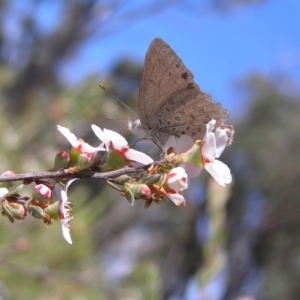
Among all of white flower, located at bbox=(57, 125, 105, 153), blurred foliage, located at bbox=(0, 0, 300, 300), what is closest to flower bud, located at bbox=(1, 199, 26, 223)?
white flower, located at bbox=(57, 125, 105, 153)

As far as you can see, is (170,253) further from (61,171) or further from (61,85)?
(61,171)

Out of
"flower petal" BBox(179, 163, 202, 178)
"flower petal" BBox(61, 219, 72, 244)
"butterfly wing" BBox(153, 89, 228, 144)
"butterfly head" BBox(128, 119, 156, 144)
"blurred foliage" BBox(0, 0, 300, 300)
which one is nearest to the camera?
"flower petal" BBox(61, 219, 72, 244)

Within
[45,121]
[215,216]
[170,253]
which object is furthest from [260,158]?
[215,216]

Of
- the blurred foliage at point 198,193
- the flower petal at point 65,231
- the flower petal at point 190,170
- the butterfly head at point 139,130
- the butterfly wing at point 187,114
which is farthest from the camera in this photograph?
the blurred foliage at point 198,193

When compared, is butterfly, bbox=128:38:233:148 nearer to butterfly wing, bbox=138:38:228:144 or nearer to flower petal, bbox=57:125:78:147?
butterfly wing, bbox=138:38:228:144

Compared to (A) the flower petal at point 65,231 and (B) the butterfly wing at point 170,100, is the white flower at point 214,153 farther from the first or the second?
(A) the flower petal at point 65,231

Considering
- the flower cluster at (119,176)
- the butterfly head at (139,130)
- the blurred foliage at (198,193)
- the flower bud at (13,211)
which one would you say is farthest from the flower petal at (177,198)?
the blurred foliage at (198,193)
